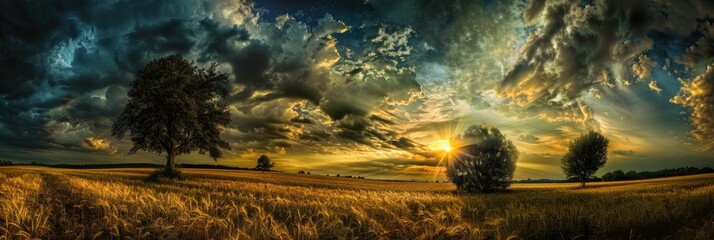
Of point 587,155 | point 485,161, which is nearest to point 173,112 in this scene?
point 485,161

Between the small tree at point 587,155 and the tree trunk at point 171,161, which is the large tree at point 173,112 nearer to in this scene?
the tree trunk at point 171,161

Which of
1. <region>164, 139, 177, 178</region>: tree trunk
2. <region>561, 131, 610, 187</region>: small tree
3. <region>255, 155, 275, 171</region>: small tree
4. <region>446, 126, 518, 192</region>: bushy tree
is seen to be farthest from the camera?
<region>255, 155, 275, 171</region>: small tree

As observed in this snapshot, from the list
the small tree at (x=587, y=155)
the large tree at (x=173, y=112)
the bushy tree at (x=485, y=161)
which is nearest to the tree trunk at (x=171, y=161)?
the large tree at (x=173, y=112)

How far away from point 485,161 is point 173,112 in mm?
30396

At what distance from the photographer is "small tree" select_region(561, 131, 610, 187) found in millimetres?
59062

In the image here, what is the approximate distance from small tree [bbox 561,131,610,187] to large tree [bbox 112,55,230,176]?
2093 inches

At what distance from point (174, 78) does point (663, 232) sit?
3964 cm

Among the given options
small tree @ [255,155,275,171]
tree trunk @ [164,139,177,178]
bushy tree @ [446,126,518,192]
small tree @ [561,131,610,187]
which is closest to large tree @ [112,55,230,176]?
tree trunk @ [164,139,177,178]

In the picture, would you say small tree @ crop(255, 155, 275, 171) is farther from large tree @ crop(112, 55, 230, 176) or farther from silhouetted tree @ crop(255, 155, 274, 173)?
large tree @ crop(112, 55, 230, 176)

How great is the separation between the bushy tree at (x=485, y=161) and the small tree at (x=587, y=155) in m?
32.0

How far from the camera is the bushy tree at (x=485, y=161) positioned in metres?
33.8

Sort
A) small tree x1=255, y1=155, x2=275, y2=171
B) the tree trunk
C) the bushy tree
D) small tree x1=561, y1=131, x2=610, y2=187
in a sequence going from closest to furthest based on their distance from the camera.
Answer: the bushy tree, the tree trunk, small tree x1=561, y1=131, x2=610, y2=187, small tree x1=255, y1=155, x2=275, y2=171

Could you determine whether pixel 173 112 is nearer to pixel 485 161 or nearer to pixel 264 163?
pixel 485 161

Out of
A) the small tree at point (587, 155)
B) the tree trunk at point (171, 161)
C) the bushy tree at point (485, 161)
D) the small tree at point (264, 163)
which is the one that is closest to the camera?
the bushy tree at point (485, 161)
